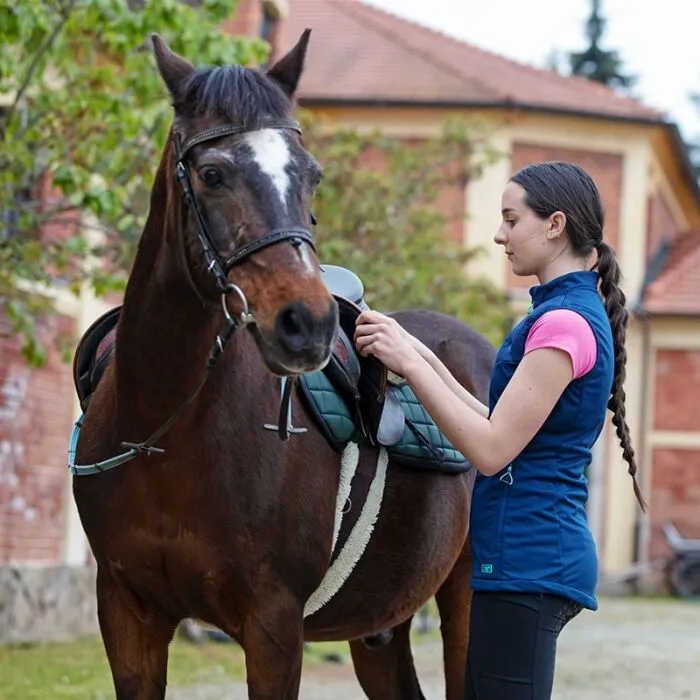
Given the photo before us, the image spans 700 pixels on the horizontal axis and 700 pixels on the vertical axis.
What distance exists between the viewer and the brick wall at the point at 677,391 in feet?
102

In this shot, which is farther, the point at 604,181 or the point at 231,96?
the point at 604,181

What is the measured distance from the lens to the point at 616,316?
4.11 metres

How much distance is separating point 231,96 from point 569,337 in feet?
3.61

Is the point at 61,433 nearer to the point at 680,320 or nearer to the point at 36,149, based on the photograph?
the point at 36,149

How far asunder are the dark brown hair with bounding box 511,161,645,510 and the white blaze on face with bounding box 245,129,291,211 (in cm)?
65

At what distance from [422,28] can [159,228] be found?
32558 millimetres

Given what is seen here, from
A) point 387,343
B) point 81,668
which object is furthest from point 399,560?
point 81,668

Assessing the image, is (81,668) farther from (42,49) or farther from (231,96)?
(231,96)

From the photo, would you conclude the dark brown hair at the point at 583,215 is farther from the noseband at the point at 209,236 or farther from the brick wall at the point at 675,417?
the brick wall at the point at 675,417

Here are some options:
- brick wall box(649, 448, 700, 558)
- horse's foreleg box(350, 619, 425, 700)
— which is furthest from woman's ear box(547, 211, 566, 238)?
brick wall box(649, 448, 700, 558)

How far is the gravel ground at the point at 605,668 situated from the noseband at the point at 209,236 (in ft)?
22.9

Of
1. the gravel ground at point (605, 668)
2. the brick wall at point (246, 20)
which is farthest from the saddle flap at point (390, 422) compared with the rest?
the brick wall at point (246, 20)

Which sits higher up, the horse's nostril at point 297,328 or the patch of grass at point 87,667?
the horse's nostril at point 297,328

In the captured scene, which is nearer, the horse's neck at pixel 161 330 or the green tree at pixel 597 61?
the horse's neck at pixel 161 330
